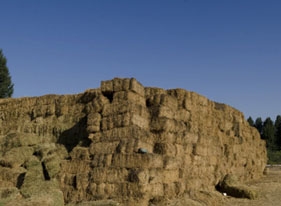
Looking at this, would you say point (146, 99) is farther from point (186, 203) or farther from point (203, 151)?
point (186, 203)

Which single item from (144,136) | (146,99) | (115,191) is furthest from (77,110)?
(115,191)

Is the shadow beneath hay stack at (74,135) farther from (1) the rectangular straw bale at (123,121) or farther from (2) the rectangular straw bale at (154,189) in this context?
(2) the rectangular straw bale at (154,189)

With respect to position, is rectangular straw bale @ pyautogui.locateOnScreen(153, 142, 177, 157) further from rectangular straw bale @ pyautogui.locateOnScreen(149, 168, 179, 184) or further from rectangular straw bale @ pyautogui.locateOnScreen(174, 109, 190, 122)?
rectangular straw bale @ pyautogui.locateOnScreen(174, 109, 190, 122)

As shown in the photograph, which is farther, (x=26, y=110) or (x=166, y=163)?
(x=26, y=110)

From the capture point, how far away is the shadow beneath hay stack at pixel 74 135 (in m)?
14.4

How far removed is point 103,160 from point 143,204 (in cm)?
213

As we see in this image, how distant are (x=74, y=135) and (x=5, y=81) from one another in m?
32.2

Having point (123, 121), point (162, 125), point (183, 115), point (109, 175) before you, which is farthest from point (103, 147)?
point (183, 115)

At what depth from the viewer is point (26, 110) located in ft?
57.5

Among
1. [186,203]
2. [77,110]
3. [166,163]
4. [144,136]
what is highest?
[77,110]

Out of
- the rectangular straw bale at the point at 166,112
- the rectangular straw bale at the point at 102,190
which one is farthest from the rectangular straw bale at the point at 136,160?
the rectangular straw bale at the point at 166,112

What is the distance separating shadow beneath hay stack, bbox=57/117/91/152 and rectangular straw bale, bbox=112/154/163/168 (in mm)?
2987

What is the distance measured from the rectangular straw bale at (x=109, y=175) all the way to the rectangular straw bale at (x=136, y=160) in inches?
8.9

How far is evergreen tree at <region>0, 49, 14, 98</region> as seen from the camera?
141ft
